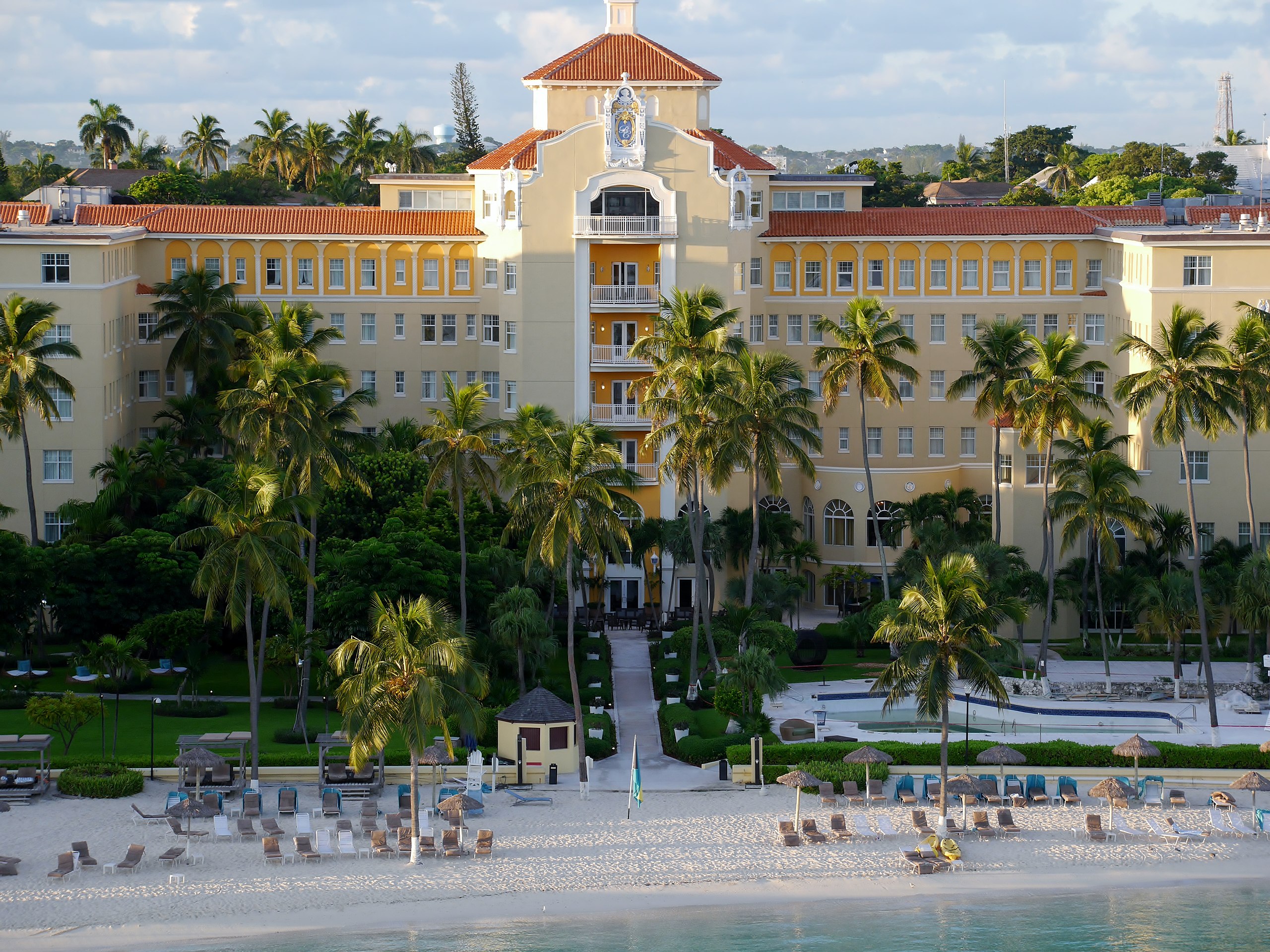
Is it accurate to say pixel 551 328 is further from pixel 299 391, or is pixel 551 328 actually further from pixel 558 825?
pixel 558 825

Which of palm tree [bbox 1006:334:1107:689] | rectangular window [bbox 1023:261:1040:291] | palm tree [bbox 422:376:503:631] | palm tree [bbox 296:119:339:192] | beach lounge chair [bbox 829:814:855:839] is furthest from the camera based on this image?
palm tree [bbox 296:119:339:192]

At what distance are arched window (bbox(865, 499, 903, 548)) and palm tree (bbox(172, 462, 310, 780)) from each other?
28208 mm

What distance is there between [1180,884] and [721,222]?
3592 centimetres

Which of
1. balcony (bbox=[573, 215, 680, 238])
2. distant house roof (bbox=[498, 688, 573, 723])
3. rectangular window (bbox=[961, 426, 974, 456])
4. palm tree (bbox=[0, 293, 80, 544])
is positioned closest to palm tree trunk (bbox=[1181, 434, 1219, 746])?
distant house roof (bbox=[498, 688, 573, 723])

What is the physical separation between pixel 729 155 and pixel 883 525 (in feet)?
56.5

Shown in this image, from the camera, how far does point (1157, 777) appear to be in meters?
53.3

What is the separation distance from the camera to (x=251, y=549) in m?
50.8

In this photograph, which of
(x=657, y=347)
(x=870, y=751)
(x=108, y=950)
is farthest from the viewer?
(x=657, y=347)

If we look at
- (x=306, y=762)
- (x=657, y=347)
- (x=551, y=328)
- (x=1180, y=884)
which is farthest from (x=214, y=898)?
(x=551, y=328)

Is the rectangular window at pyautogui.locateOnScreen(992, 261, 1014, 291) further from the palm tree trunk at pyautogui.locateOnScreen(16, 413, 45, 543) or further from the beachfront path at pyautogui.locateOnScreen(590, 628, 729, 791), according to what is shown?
the palm tree trunk at pyautogui.locateOnScreen(16, 413, 45, 543)

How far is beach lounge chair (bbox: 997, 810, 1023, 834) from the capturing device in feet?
162

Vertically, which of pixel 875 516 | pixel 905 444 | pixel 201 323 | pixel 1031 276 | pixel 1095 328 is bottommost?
pixel 875 516

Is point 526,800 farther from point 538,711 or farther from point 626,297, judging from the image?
point 626,297

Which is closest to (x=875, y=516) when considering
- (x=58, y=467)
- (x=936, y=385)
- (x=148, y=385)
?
(x=936, y=385)
